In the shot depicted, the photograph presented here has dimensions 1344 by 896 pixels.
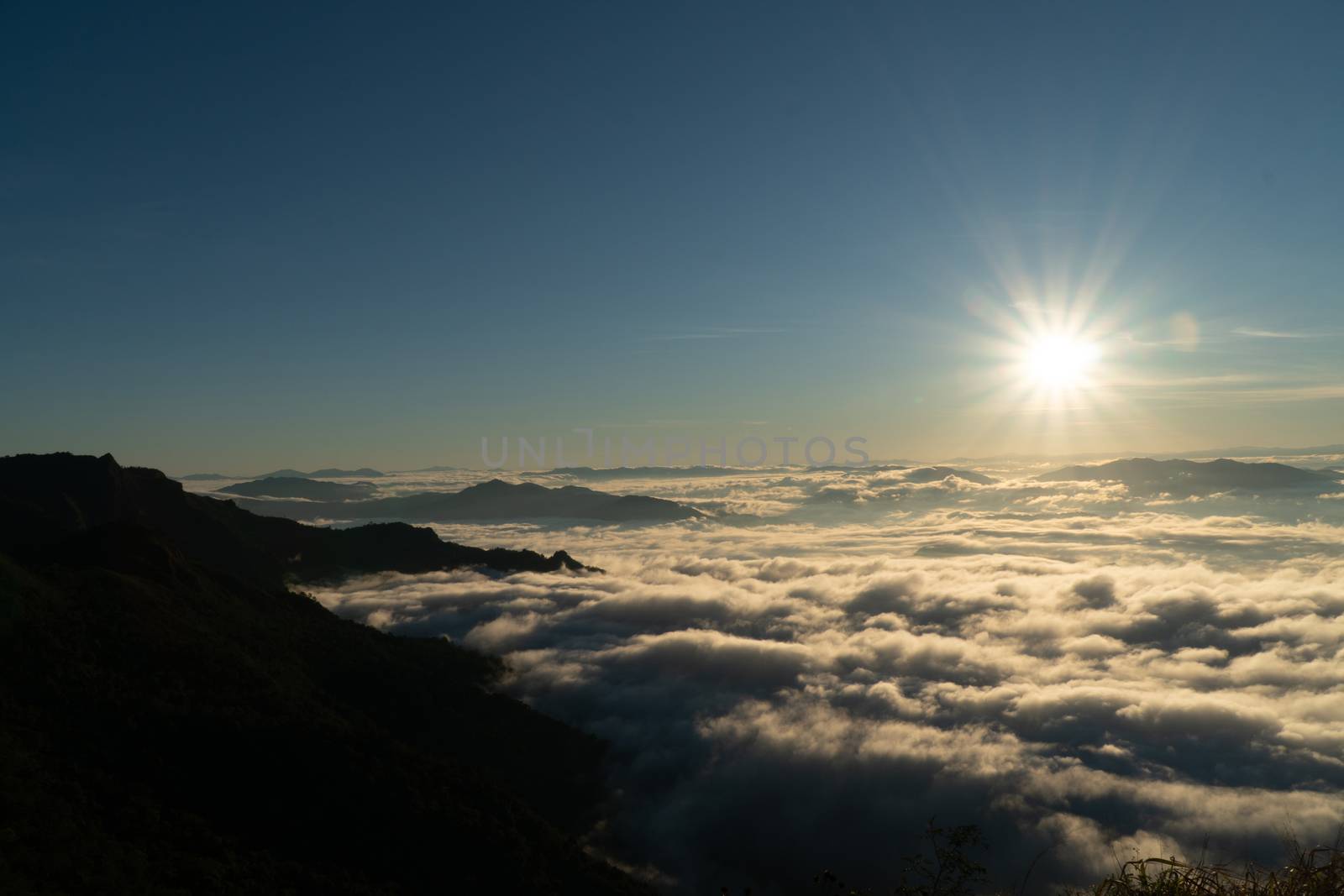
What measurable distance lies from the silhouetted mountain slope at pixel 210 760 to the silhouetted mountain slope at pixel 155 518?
26724 millimetres

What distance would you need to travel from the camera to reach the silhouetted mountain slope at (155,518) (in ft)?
375

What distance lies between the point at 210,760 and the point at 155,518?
111883 mm

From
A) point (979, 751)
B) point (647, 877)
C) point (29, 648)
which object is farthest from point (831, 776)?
point (29, 648)

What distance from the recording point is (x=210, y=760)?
56.8 m

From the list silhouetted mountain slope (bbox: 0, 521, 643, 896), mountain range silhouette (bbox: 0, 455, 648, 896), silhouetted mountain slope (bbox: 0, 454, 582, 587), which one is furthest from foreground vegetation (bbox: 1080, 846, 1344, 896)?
silhouetted mountain slope (bbox: 0, 454, 582, 587)

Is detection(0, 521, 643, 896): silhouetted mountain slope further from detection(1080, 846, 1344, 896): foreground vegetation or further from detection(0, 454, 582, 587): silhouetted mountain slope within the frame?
detection(1080, 846, 1344, 896): foreground vegetation

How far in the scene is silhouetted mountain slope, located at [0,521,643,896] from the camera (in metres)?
41.7

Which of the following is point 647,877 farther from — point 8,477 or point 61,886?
point 8,477

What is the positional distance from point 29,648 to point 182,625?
1704 centimetres

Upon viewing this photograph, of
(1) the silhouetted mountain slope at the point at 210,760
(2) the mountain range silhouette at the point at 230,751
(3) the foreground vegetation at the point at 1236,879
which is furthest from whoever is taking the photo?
(2) the mountain range silhouette at the point at 230,751

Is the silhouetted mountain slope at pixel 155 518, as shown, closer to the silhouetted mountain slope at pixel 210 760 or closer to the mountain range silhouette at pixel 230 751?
the mountain range silhouette at pixel 230 751

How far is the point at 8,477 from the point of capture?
130 m

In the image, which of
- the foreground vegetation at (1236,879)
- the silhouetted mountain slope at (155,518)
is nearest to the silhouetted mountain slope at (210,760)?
the silhouetted mountain slope at (155,518)

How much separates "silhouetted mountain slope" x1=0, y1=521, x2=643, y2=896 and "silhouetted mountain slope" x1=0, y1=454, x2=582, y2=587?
26724 millimetres
